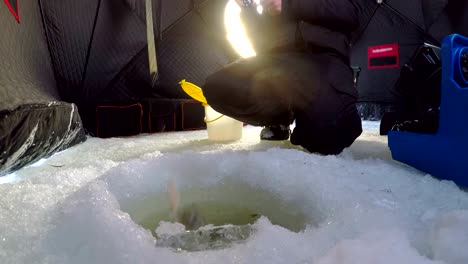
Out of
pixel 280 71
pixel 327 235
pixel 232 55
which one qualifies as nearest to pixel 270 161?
pixel 327 235

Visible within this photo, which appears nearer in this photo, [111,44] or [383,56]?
[111,44]

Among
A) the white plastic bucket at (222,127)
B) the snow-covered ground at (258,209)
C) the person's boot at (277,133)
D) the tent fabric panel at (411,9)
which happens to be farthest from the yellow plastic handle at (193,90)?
the tent fabric panel at (411,9)

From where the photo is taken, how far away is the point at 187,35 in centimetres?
196

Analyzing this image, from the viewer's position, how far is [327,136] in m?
1.08

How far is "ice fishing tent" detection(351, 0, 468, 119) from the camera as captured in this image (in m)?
2.04

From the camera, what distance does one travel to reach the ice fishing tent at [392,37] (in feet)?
6.68

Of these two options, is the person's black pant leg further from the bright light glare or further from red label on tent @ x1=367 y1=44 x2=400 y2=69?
red label on tent @ x1=367 y1=44 x2=400 y2=69

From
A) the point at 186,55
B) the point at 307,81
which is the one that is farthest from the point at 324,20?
the point at 186,55

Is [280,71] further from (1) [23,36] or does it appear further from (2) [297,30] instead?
(1) [23,36]

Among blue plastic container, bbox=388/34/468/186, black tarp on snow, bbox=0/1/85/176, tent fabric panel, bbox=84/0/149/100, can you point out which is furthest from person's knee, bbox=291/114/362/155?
tent fabric panel, bbox=84/0/149/100

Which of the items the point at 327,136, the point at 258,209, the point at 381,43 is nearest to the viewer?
the point at 258,209

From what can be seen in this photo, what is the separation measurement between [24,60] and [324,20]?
0.95m

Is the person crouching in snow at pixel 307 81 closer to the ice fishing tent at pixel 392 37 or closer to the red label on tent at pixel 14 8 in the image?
the red label on tent at pixel 14 8

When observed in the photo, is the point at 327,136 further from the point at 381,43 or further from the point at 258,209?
the point at 381,43
